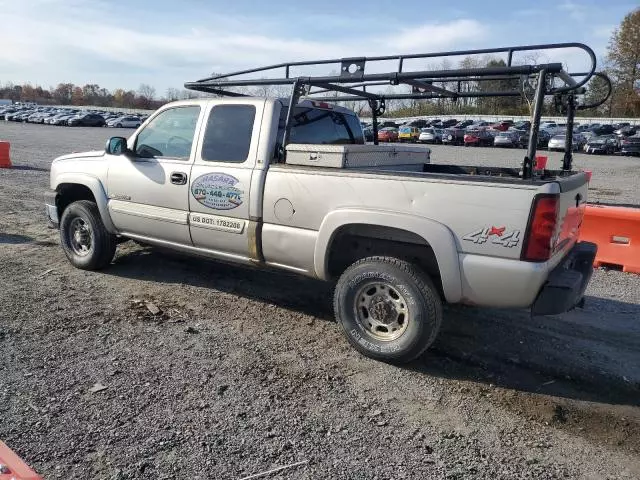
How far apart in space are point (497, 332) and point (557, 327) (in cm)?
62

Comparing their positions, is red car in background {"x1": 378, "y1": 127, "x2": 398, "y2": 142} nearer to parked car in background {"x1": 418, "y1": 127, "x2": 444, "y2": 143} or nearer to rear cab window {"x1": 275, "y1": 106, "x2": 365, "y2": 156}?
parked car in background {"x1": 418, "y1": 127, "x2": 444, "y2": 143}

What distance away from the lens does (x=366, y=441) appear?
3080 millimetres

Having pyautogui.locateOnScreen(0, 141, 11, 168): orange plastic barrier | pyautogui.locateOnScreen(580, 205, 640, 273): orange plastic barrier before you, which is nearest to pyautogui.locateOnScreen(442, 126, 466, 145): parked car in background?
pyautogui.locateOnScreen(0, 141, 11, 168): orange plastic barrier

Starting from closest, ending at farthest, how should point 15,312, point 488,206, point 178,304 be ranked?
point 488,206, point 15,312, point 178,304

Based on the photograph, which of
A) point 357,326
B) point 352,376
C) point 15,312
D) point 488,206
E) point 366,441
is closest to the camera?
point 366,441

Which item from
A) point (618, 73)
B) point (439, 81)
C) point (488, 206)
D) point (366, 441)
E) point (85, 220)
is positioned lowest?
point (366, 441)

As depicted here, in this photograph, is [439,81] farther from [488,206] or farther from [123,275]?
[123,275]

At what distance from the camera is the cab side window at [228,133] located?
15.5 feet

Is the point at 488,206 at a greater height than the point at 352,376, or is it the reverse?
the point at 488,206

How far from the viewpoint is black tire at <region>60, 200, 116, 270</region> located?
579 centimetres

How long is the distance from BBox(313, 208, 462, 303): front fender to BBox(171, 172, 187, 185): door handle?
1.64 m

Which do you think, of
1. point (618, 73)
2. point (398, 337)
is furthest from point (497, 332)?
point (618, 73)

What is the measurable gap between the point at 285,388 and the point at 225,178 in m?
1.98

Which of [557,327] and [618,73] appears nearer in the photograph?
[557,327]
